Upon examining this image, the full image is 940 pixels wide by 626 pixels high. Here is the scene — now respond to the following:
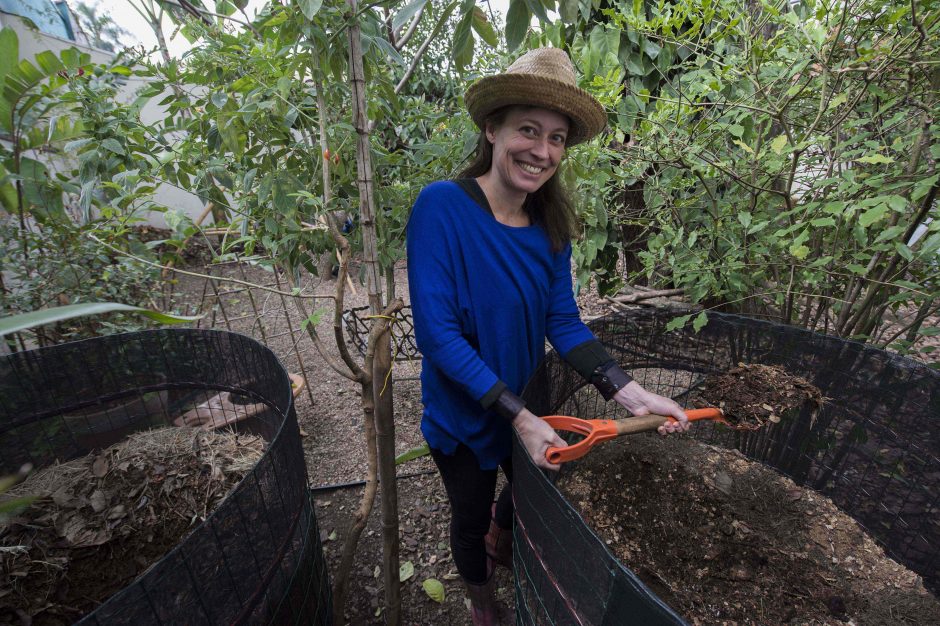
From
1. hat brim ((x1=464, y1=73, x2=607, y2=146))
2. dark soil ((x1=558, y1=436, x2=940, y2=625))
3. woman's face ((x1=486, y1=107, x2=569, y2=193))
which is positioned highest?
hat brim ((x1=464, y1=73, x2=607, y2=146))

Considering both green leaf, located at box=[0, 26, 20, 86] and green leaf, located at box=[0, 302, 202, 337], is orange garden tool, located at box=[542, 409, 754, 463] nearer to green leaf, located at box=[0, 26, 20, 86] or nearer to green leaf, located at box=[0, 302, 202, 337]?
green leaf, located at box=[0, 302, 202, 337]

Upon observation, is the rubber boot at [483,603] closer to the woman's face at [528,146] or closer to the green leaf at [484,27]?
the woman's face at [528,146]

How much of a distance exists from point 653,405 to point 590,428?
0.88 ft

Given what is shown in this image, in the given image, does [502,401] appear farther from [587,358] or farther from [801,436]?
[801,436]

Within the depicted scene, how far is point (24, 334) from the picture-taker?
212 cm

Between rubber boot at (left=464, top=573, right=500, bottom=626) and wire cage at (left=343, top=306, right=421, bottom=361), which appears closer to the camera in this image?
rubber boot at (left=464, top=573, right=500, bottom=626)

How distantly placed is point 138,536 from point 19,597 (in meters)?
0.25

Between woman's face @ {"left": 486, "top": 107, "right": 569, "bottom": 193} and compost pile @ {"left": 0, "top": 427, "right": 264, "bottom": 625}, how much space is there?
1.32m

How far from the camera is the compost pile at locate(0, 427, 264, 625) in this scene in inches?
44.7

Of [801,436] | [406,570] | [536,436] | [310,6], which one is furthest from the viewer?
[406,570]

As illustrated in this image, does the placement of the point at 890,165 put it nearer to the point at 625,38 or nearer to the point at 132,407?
the point at 625,38

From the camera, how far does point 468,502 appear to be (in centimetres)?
147

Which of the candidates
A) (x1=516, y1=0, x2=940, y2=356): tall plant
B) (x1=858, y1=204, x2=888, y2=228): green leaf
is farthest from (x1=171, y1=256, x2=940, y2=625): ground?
(x1=858, y1=204, x2=888, y2=228): green leaf

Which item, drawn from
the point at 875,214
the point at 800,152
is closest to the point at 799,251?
the point at 875,214
